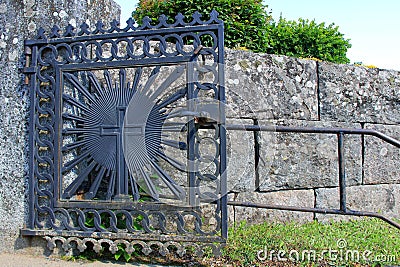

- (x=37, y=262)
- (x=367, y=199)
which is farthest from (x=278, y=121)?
(x=37, y=262)

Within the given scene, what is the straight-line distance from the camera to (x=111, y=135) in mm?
2969

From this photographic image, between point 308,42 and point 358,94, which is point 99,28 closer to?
point 358,94

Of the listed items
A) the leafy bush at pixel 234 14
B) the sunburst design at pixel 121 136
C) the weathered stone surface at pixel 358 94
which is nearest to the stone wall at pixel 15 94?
the sunburst design at pixel 121 136

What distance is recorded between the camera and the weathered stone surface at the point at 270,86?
3.65 m

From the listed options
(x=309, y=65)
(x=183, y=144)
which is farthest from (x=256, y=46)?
(x=183, y=144)

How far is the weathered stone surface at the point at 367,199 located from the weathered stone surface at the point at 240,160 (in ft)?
2.44

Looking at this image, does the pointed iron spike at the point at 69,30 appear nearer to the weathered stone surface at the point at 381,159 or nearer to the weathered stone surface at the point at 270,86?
the weathered stone surface at the point at 270,86

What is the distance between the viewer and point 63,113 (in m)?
3.03

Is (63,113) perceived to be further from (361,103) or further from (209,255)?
(361,103)

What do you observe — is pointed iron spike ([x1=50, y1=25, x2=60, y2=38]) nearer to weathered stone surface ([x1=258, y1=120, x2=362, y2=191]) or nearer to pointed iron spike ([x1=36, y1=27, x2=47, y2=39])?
pointed iron spike ([x1=36, y1=27, x2=47, y2=39])

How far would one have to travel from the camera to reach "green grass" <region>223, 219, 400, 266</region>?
9.59ft

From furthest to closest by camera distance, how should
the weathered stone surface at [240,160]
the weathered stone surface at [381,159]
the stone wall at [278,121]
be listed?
the weathered stone surface at [381,159]
the weathered stone surface at [240,160]
the stone wall at [278,121]

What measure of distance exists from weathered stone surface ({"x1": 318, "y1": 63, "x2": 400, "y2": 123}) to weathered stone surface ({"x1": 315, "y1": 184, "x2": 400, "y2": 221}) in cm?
68

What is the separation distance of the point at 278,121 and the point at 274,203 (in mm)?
722
